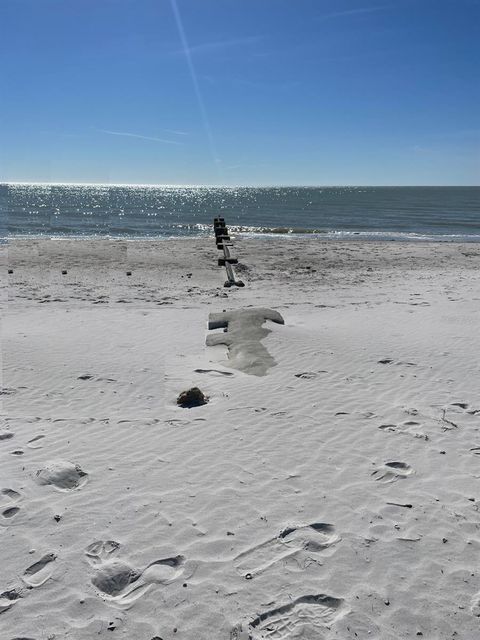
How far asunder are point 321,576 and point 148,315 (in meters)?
9.31

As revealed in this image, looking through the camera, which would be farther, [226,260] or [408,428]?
[226,260]

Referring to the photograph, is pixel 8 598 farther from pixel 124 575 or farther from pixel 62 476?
pixel 62 476

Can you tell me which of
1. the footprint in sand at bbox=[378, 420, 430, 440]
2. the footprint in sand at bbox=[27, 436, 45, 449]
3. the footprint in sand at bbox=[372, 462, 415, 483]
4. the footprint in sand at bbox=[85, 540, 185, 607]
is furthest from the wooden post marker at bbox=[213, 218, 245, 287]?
the footprint in sand at bbox=[85, 540, 185, 607]

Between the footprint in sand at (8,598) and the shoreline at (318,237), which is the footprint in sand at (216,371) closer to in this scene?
the footprint in sand at (8,598)

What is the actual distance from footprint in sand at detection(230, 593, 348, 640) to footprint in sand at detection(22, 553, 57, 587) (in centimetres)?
146

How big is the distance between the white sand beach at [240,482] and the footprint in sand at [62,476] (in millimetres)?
20

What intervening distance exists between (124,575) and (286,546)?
4.21 feet

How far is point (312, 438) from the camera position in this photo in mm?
5852

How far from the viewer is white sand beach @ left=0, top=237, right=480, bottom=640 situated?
11.0 feet

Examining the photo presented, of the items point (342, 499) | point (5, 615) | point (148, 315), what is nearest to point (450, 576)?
point (342, 499)

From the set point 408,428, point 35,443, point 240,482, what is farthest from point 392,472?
point 35,443

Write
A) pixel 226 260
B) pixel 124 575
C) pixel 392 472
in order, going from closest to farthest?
pixel 124 575 → pixel 392 472 → pixel 226 260

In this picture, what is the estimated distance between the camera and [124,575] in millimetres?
3627

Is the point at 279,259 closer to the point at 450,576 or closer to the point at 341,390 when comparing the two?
the point at 341,390
